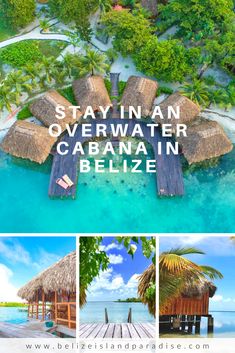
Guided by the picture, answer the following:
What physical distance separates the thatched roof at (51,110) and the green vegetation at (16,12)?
9.73ft

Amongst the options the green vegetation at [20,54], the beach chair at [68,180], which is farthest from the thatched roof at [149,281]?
the green vegetation at [20,54]

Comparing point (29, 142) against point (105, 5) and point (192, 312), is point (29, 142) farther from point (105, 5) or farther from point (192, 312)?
point (192, 312)

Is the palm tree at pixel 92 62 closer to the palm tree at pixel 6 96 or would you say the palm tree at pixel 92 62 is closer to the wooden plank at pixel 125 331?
the palm tree at pixel 6 96

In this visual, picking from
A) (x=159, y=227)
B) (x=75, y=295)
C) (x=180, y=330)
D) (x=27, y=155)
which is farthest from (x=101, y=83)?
(x=180, y=330)

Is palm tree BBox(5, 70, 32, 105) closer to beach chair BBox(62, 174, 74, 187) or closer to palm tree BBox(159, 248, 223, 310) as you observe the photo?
beach chair BBox(62, 174, 74, 187)

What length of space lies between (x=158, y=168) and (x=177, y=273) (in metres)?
3.21

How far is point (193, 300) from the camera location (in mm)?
12312

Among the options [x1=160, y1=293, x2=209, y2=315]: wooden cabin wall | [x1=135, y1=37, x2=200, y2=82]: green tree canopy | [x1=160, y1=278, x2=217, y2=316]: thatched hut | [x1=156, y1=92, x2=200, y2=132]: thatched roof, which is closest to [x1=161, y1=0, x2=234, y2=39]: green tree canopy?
[x1=135, y1=37, x2=200, y2=82]: green tree canopy

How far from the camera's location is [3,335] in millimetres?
12312

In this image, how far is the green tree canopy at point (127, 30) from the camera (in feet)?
50.2

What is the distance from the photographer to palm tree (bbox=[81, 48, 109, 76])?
15.2 meters

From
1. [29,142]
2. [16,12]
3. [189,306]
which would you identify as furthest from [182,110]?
[16,12]

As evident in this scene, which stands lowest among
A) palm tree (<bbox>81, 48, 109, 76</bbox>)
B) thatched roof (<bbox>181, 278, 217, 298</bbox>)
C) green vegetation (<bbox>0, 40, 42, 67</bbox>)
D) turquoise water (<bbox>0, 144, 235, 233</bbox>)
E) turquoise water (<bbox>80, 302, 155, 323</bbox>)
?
turquoise water (<bbox>80, 302, 155, 323</bbox>)

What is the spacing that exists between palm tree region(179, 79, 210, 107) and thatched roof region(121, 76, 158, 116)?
0.90m
